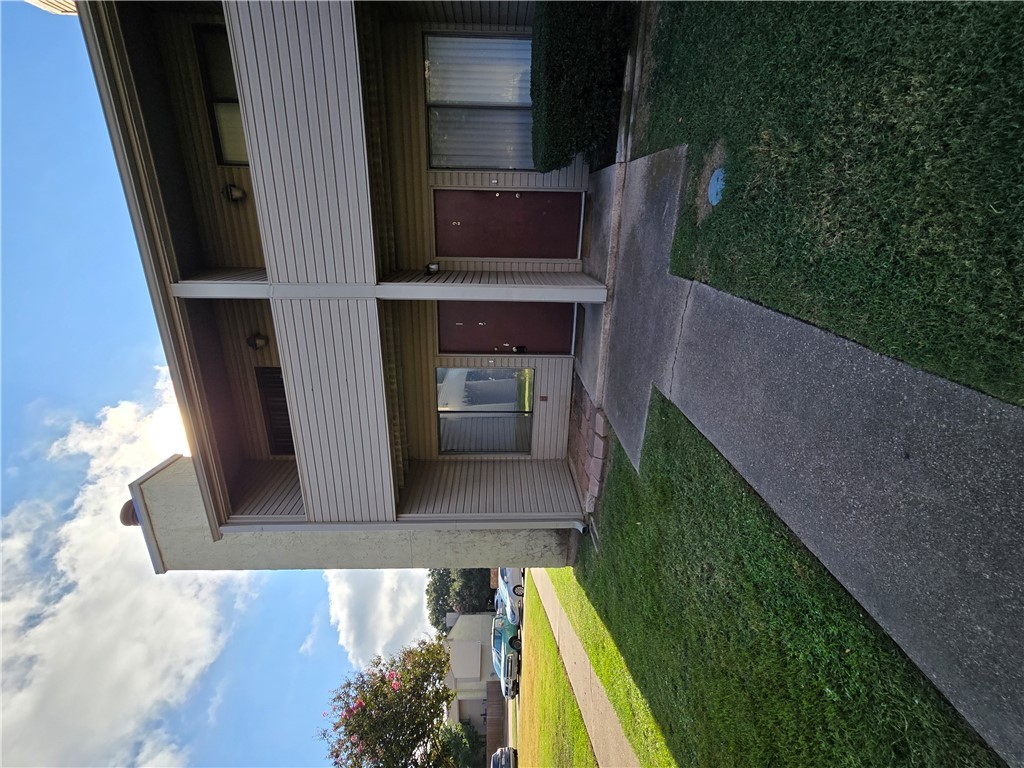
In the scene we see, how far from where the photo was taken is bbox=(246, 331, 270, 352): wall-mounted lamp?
7.26m

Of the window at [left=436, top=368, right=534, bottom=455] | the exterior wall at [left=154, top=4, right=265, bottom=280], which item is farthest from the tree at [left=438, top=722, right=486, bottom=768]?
the exterior wall at [left=154, top=4, right=265, bottom=280]

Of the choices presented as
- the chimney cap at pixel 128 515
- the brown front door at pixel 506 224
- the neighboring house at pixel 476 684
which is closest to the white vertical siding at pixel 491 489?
the brown front door at pixel 506 224

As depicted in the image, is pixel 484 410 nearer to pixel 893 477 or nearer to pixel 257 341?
pixel 257 341

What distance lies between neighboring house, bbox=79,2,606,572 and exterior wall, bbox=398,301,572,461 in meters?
0.04

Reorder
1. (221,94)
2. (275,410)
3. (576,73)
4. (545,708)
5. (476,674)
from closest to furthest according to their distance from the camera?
(576,73) → (221,94) → (275,410) → (545,708) → (476,674)

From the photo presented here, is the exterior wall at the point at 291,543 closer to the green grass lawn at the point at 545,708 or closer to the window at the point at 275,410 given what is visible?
the window at the point at 275,410

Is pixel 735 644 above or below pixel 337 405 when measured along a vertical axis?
below

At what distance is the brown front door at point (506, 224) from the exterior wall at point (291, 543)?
4.56 metres

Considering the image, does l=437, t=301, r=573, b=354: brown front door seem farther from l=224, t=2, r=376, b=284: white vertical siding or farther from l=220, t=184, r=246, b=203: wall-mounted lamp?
l=220, t=184, r=246, b=203: wall-mounted lamp

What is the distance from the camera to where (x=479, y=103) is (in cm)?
708

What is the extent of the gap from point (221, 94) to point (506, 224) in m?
4.26

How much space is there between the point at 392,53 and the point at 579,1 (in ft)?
9.40

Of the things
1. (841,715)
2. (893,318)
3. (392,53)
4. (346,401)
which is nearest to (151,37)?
(392,53)

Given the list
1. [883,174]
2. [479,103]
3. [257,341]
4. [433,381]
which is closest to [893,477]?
[883,174]
